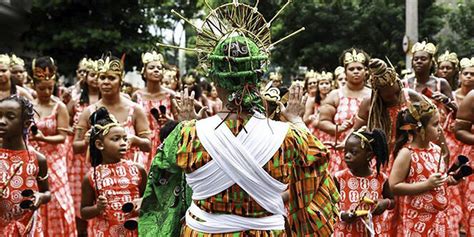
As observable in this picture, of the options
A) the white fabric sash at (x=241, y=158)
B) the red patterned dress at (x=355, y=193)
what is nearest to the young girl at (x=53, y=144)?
the red patterned dress at (x=355, y=193)

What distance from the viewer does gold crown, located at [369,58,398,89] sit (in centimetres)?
795

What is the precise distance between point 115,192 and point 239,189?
9.01 ft

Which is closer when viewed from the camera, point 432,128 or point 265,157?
point 265,157

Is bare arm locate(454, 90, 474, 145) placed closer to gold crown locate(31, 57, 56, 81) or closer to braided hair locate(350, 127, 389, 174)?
braided hair locate(350, 127, 389, 174)

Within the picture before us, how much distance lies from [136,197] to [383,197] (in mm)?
1974

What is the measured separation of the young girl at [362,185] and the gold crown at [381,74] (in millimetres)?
993

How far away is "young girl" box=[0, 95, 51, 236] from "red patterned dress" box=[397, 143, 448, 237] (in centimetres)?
294

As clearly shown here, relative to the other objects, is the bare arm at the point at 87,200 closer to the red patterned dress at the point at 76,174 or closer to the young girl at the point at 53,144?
the young girl at the point at 53,144

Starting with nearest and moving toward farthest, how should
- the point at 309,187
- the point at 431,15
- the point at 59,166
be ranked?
the point at 309,187 < the point at 59,166 < the point at 431,15

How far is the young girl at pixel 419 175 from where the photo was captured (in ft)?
23.3

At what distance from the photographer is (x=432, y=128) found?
7348 mm

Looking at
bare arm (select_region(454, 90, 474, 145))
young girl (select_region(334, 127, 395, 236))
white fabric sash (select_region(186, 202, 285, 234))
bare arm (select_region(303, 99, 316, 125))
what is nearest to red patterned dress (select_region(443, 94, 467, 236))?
bare arm (select_region(454, 90, 474, 145))

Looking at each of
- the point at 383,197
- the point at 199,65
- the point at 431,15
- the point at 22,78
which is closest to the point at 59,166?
the point at 22,78

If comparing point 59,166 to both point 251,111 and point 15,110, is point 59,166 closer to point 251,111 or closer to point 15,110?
point 15,110
